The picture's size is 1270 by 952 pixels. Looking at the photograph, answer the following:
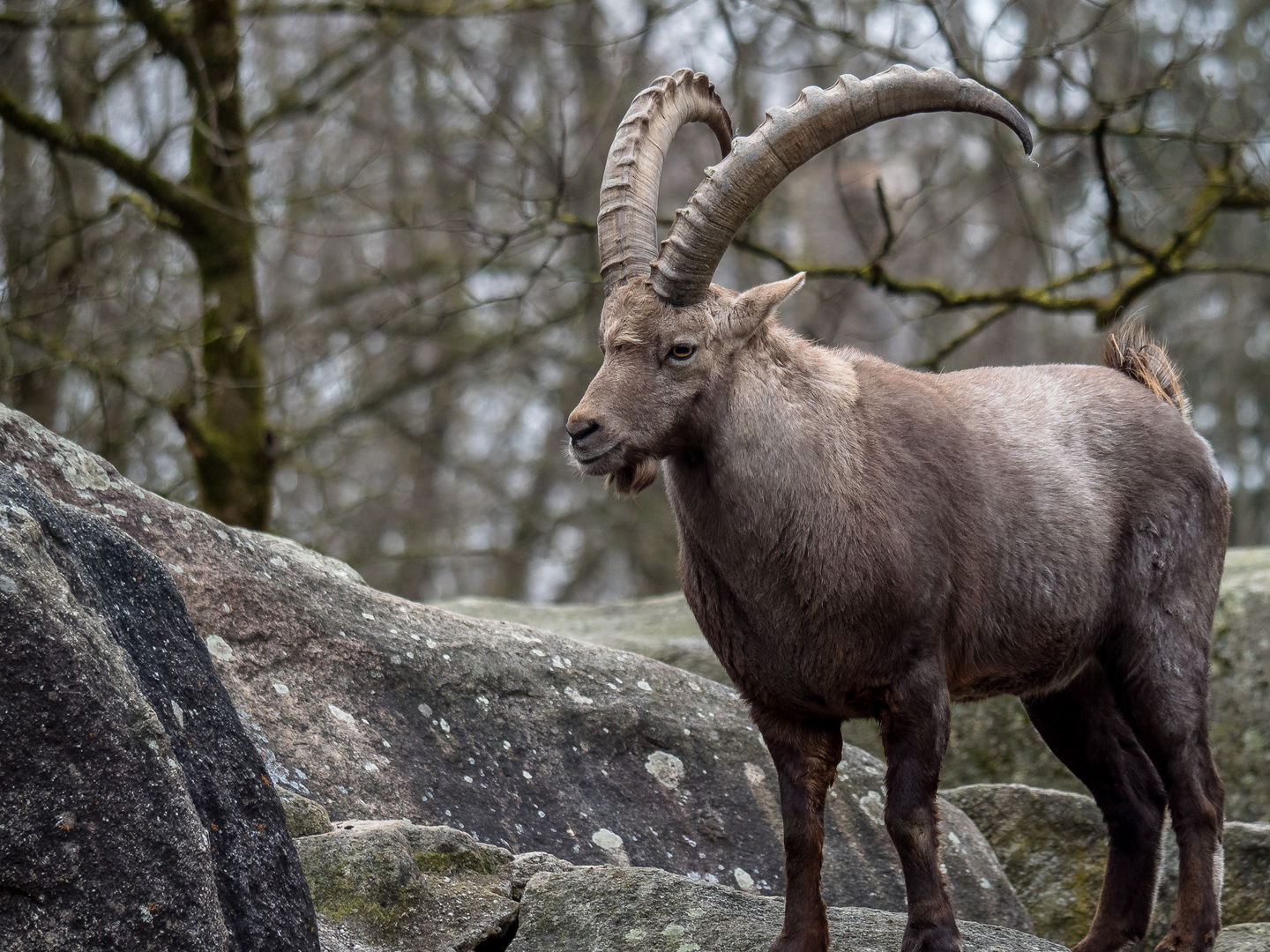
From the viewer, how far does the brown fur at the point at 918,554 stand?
4.11 metres

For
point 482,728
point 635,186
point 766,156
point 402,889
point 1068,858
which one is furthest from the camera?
point 1068,858

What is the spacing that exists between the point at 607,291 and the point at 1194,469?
8.24 ft

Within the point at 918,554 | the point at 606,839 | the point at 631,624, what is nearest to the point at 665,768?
the point at 606,839

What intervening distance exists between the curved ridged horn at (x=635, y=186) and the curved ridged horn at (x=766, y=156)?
235mm

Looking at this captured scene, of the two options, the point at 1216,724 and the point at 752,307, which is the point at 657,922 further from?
the point at 1216,724

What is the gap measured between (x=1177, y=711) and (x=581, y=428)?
2.65m

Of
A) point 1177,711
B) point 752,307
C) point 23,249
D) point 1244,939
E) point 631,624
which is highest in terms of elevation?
point 23,249

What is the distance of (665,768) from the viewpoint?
528 centimetres

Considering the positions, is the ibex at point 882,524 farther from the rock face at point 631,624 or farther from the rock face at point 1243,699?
the rock face at point 1243,699

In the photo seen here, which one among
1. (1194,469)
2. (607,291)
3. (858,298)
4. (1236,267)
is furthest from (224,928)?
(858,298)

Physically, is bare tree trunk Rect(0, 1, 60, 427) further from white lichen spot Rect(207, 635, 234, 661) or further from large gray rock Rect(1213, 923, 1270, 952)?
large gray rock Rect(1213, 923, 1270, 952)

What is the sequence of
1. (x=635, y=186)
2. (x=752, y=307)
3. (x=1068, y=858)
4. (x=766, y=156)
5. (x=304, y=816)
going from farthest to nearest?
(x=1068, y=858) < (x=635, y=186) < (x=752, y=307) < (x=766, y=156) < (x=304, y=816)

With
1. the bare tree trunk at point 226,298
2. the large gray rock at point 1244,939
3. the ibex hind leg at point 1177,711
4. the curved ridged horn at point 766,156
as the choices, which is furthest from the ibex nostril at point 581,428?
the bare tree trunk at point 226,298

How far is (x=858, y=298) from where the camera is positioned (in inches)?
594
